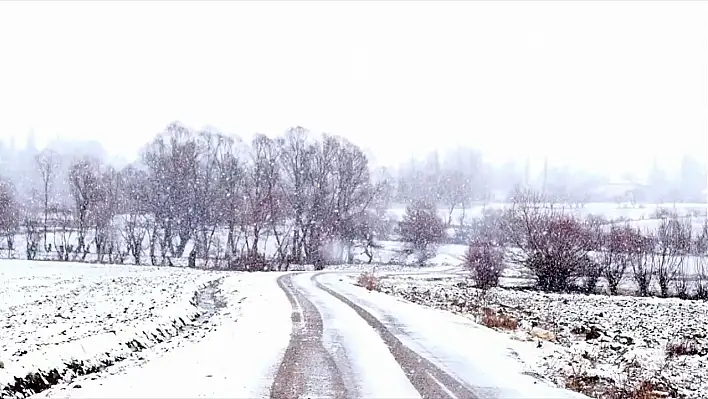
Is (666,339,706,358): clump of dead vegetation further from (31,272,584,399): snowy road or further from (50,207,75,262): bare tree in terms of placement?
(50,207,75,262): bare tree

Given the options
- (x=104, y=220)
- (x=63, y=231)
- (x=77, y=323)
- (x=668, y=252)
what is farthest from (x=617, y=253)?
(x=63, y=231)

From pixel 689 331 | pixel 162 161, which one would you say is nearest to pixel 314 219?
pixel 162 161

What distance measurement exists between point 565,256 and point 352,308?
3140cm

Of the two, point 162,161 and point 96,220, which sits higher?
point 162,161

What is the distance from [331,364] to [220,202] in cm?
7761

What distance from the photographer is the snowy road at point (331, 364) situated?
34.2ft

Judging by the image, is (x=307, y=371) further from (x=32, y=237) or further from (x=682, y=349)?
(x=32, y=237)

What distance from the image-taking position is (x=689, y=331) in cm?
2334

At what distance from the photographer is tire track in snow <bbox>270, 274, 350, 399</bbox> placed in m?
10.3

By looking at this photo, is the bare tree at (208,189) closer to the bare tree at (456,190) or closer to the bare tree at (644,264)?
the bare tree at (644,264)

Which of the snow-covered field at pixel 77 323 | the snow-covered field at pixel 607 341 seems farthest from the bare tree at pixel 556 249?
the snow-covered field at pixel 77 323

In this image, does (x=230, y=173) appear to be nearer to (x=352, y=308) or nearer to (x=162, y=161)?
(x=162, y=161)

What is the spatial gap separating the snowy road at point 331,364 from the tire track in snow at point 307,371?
0.06 feet

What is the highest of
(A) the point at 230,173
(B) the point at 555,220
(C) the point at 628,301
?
(A) the point at 230,173
